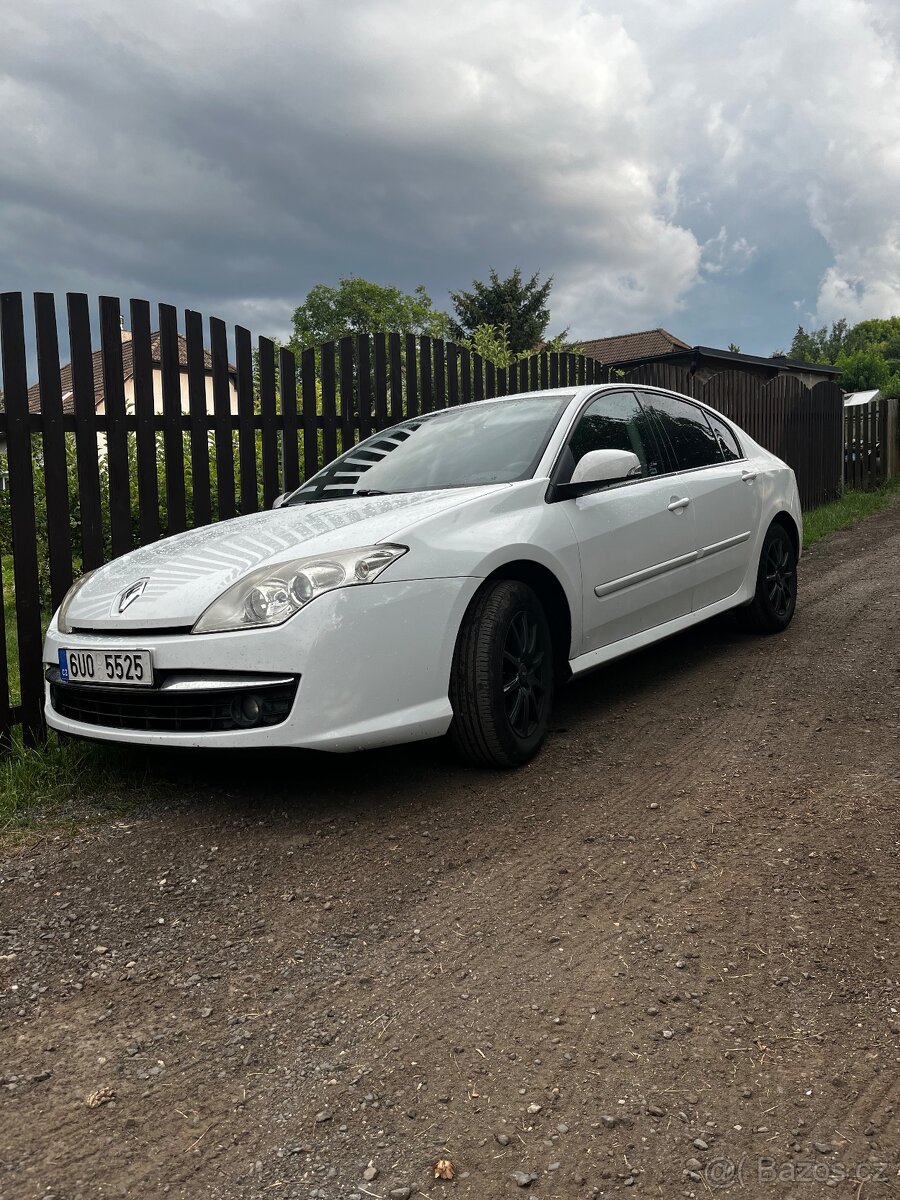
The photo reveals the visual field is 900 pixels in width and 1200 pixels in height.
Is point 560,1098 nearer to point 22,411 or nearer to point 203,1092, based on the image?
point 203,1092

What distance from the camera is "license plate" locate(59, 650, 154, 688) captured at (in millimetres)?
3463

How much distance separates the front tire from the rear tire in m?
2.40

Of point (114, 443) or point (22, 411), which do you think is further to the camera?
point (114, 443)

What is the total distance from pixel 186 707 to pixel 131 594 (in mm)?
521

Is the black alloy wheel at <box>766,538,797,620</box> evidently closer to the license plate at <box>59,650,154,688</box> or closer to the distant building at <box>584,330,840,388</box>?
the license plate at <box>59,650,154,688</box>

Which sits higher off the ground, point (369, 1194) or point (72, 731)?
point (72, 731)

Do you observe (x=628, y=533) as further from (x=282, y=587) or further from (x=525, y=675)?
(x=282, y=587)

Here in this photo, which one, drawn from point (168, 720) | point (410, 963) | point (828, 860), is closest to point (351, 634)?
point (168, 720)

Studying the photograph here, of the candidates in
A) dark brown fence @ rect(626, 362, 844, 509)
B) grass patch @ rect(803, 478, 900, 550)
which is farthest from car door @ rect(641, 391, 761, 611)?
grass patch @ rect(803, 478, 900, 550)

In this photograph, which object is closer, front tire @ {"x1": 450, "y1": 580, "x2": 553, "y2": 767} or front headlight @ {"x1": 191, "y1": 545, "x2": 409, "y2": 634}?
front headlight @ {"x1": 191, "y1": 545, "x2": 409, "y2": 634}

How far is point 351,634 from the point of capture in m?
3.33

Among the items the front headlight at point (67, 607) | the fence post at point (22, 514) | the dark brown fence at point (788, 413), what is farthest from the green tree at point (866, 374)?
the front headlight at point (67, 607)

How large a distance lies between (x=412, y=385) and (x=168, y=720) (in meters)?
4.07

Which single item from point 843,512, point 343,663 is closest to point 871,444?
point 843,512
